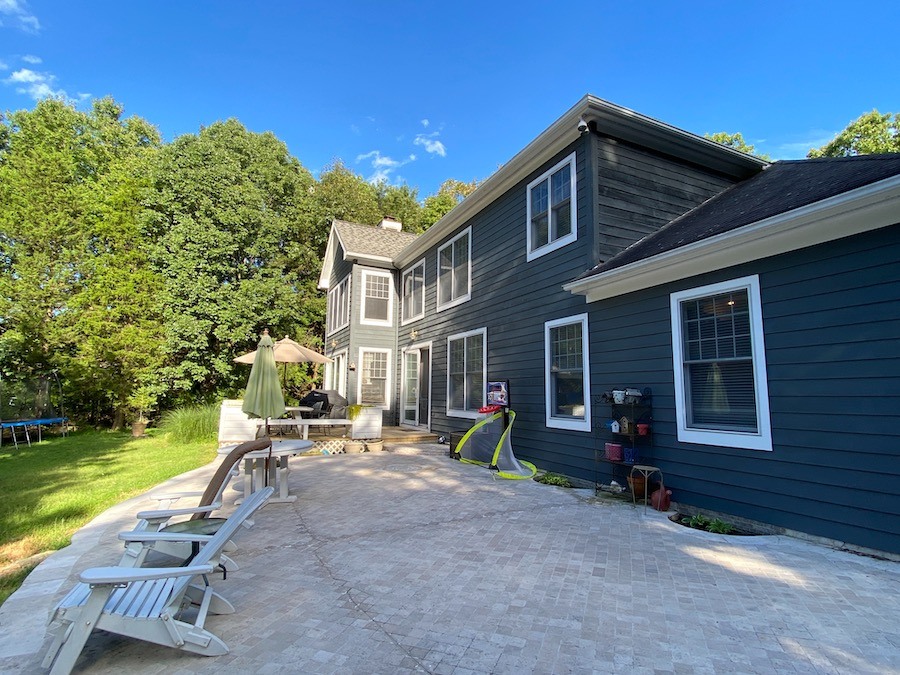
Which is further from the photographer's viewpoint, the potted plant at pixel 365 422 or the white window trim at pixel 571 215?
the potted plant at pixel 365 422

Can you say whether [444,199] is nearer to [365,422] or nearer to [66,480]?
[365,422]

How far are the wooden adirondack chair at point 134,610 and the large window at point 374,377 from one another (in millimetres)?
11648

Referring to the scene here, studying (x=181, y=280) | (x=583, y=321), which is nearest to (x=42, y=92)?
(x=181, y=280)

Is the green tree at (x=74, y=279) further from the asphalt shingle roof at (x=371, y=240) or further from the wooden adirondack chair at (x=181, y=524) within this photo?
the wooden adirondack chair at (x=181, y=524)

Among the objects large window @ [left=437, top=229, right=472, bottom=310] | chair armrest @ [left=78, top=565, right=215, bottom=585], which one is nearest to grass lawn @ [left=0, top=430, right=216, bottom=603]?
chair armrest @ [left=78, top=565, right=215, bottom=585]

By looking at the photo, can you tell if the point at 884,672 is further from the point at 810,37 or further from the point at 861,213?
the point at 810,37

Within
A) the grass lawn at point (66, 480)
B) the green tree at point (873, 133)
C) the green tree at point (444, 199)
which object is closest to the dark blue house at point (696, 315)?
the grass lawn at point (66, 480)

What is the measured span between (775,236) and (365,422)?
8290mm

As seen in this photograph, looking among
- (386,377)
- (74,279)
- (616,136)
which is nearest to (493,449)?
(616,136)

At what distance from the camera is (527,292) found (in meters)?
8.34

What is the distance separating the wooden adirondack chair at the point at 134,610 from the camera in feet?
6.65

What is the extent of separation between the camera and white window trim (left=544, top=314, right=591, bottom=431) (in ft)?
22.2

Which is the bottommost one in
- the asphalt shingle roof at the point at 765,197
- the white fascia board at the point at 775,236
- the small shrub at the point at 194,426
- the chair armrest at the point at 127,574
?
the small shrub at the point at 194,426

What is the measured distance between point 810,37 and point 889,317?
39.6ft
